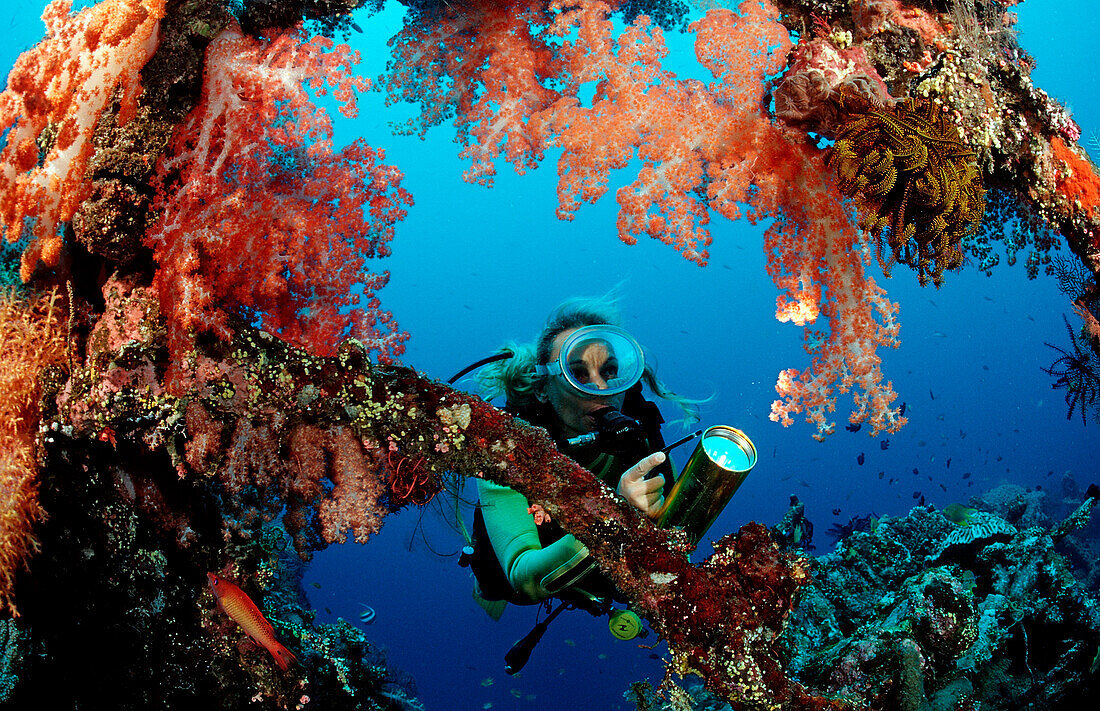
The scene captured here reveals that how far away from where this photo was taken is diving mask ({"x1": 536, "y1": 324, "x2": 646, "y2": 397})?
3609 millimetres

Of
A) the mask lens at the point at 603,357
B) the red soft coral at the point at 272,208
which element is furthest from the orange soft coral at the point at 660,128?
the red soft coral at the point at 272,208

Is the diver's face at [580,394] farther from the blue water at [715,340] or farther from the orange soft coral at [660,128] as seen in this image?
the blue water at [715,340]

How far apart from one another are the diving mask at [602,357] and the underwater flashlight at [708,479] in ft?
3.65

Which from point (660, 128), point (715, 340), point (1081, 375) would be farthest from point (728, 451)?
point (715, 340)

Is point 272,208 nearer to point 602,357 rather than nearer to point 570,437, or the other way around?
point 602,357

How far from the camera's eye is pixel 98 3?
2715 mm

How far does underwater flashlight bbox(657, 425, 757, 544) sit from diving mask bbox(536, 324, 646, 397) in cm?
111

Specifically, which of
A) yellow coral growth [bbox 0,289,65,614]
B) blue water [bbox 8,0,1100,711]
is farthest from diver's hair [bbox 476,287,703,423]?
blue water [bbox 8,0,1100,711]

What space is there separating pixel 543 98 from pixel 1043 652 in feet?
18.6

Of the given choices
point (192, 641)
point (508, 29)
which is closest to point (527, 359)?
point (508, 29)

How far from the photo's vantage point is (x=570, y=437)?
375 cm

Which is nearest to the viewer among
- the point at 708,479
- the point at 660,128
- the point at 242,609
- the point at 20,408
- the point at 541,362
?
the point at 708,479

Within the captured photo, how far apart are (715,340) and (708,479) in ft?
182

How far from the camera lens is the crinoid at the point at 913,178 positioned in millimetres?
2770
